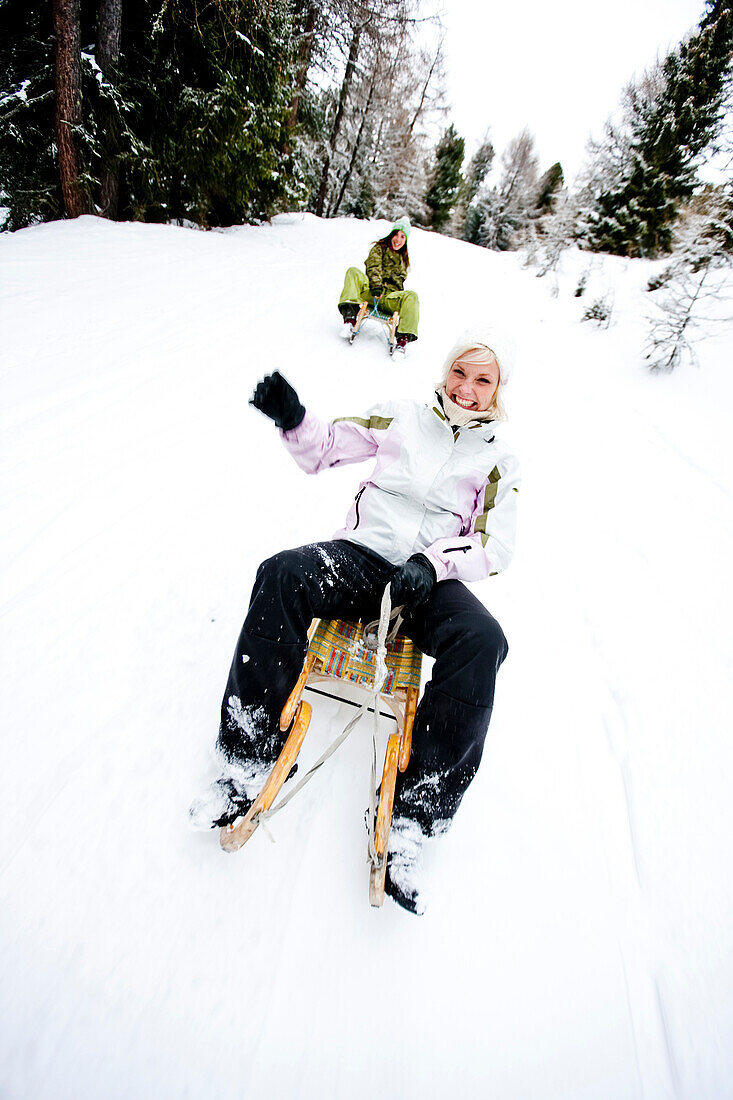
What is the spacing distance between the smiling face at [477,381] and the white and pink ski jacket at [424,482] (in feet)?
0.26

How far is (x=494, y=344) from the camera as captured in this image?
164 cm

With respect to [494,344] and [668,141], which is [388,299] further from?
[668,141]

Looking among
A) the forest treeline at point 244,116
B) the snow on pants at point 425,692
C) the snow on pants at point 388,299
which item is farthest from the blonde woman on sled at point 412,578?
the forest treeline at point 244,116

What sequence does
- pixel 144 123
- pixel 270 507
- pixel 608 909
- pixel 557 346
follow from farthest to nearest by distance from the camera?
pixel 144 123
pixel 557 346
pixel 270 507
pixel 608 909

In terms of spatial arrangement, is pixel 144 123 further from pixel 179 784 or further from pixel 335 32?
pixel 179 784

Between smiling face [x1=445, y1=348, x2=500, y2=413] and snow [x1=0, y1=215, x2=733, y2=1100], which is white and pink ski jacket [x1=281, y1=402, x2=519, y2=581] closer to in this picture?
smiling face [x1=445, y1=348, x2=500, y2=413]

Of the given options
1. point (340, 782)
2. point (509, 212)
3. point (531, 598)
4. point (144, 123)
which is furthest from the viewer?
point (509, 212)

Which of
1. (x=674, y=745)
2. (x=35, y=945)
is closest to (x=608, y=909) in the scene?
(x=674, y=745)

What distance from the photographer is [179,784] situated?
1.31 meters

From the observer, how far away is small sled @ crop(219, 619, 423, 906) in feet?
3.74

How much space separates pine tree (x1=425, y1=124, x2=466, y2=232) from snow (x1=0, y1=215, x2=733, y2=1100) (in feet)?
83.8

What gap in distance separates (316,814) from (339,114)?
706 inches

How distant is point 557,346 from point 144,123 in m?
6.51

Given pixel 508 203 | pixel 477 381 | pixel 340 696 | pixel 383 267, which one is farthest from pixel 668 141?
pixel 340 696
